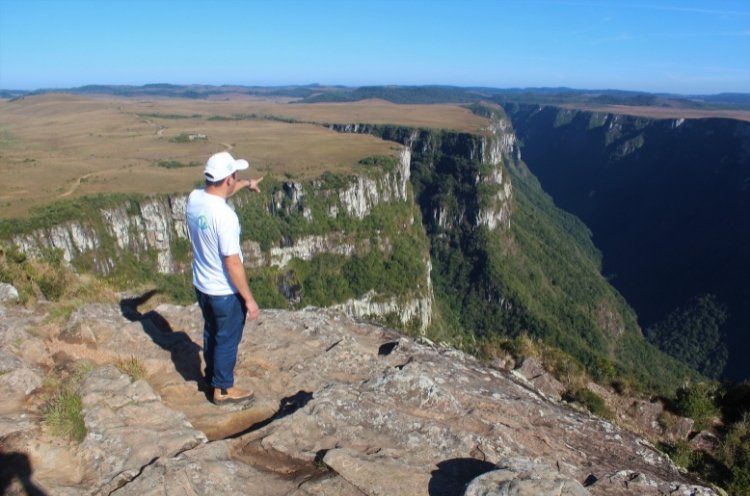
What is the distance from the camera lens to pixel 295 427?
5754 mm

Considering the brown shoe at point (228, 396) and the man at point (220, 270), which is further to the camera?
the brown shoe at point (228, 396)

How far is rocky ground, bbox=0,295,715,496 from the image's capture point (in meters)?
4.83

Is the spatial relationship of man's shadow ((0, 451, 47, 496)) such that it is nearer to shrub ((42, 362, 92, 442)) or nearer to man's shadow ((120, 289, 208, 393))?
shrub ((42, 362, 92, 442))

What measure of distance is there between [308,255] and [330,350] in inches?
2873

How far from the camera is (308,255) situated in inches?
3172

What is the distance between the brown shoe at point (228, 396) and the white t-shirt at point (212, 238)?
1269mm

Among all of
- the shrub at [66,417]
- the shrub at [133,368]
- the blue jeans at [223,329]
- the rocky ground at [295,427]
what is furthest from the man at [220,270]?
the shrub at [66,417]

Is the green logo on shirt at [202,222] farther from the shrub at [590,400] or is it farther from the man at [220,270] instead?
the shrub at [590,400]

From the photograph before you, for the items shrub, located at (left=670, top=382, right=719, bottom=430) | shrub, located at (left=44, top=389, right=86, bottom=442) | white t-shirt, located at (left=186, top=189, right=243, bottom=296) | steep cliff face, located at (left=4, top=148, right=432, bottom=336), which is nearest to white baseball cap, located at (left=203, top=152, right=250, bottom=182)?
white t-shirt, located at (left=186, top=189, right=243, bottom=296)

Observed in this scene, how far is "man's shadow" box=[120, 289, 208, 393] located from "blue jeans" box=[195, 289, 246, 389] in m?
0.64

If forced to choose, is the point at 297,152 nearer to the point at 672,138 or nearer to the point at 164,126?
the point at 164,126

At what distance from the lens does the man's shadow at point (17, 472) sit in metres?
4.55

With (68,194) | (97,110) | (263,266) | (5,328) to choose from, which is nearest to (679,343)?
(263,266)

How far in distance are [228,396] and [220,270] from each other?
1.63 m
